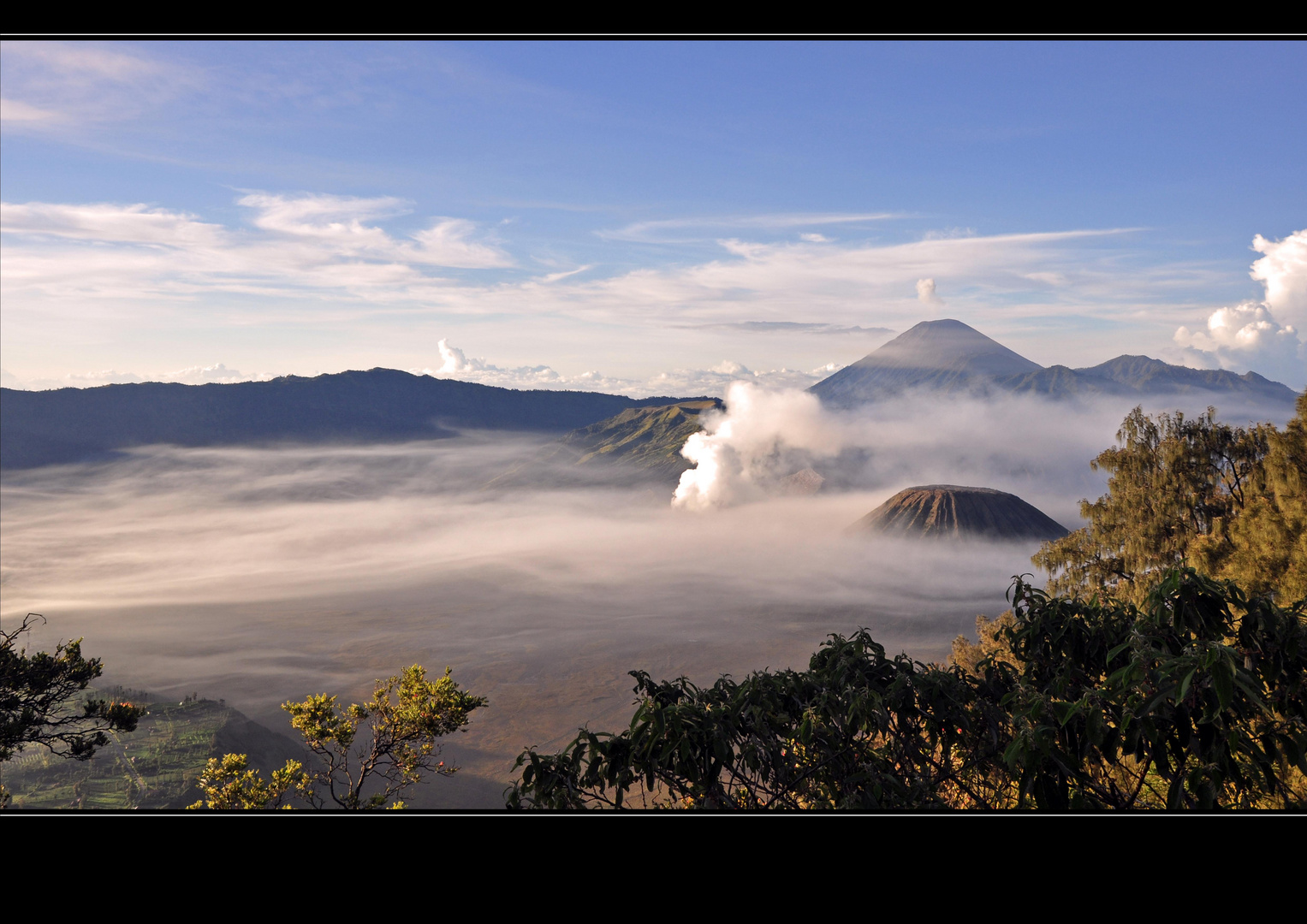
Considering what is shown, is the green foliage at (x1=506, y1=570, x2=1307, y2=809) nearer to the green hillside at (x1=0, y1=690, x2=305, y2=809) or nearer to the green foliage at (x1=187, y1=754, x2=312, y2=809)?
the green foliage at (x1=187, y1=754, x2=312, y2=809)

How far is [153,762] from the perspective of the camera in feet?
224

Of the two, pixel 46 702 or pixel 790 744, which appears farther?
pixel 46 702

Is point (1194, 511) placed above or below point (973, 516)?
above

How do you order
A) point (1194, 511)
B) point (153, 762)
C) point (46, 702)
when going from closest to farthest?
point (46, 702), point (1194, 511), point (153, 762)

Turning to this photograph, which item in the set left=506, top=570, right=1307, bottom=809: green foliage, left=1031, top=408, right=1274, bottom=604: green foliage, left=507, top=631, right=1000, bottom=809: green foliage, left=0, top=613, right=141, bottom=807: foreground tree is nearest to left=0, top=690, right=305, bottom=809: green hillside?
left=0, top=613, right=141, bottom=807: foreground tree

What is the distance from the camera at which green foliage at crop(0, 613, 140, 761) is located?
10953mm

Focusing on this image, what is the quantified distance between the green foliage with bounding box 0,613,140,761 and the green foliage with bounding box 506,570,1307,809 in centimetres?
1068

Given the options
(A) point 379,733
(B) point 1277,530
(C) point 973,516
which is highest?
(B) point 1277,530

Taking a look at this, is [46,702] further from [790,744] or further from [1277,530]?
[1277,530]

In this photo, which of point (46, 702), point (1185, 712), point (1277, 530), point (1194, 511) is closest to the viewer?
point (1185, 712)

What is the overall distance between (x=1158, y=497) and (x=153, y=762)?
85.7m

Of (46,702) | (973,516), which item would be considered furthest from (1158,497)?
(973,516)
